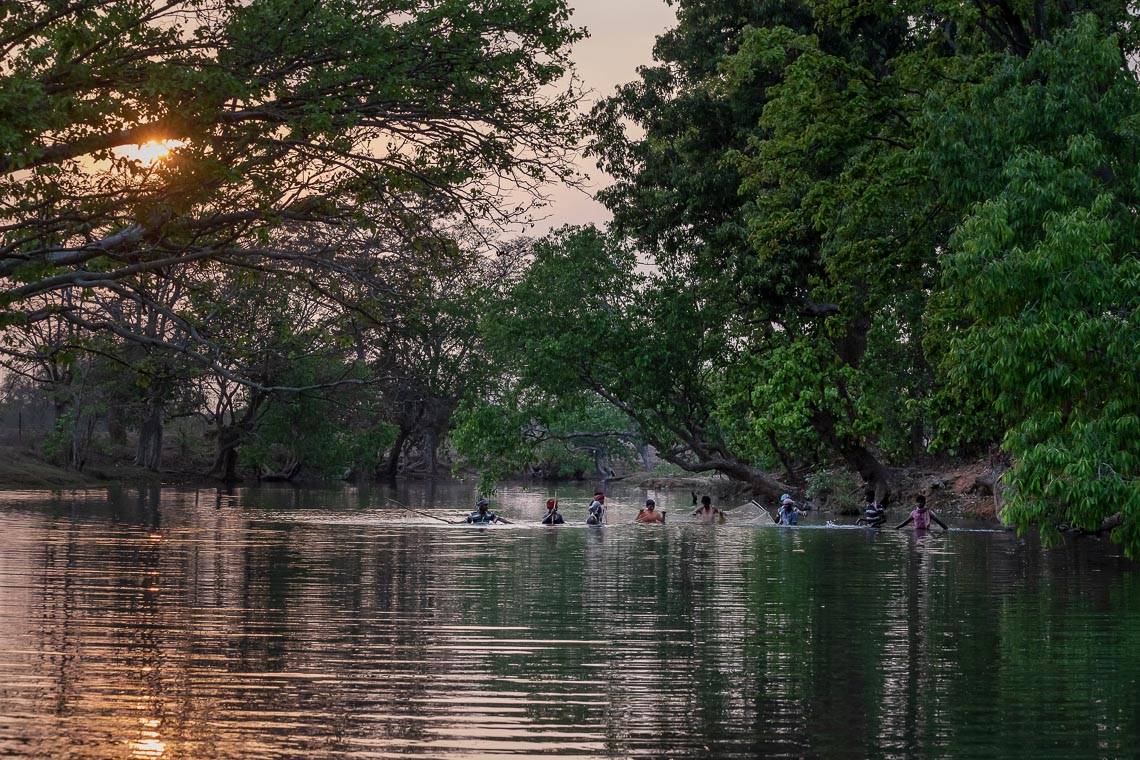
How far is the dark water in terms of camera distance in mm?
8977

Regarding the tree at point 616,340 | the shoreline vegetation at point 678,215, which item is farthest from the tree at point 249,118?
the tree at point 616,340

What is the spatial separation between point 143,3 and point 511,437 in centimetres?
3233

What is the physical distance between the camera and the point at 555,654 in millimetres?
12602

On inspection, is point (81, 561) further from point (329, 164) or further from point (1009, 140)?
point (1009, 140)

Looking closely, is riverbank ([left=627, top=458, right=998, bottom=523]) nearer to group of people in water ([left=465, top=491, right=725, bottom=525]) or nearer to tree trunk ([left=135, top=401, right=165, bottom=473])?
group of people in water ([left=465, top=491, right=725, bottom=525])

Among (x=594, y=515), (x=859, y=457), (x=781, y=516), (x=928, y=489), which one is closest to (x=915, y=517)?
(x=781, y=516)

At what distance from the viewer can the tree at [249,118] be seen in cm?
1434

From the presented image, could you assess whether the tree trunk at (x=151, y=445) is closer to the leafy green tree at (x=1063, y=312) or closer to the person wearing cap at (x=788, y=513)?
the person wearing cap at (x=788, y=513)

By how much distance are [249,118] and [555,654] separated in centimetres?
770

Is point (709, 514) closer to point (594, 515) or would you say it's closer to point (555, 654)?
point (594, 515)

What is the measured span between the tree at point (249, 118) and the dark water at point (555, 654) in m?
4.66

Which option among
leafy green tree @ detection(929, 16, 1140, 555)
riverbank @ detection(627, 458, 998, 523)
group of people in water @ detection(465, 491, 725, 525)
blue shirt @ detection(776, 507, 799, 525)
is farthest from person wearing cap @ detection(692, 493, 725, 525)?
leafy green tree @ detection(929, 16, 1140, 555)

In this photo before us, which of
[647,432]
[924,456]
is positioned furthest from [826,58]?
[924,456]

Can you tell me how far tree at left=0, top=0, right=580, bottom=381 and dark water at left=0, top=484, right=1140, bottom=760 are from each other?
15.3 feet
